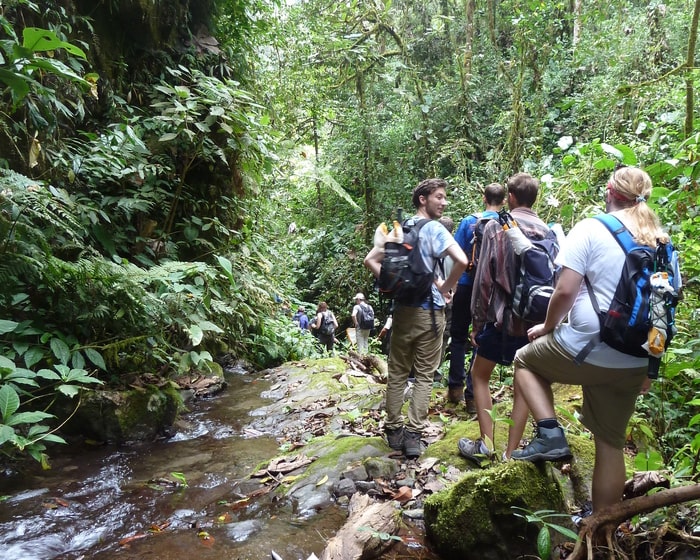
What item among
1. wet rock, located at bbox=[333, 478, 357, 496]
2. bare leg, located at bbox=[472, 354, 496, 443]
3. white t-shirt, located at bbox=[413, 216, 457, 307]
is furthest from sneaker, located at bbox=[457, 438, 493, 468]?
white t-shirt, located at bbox=[413, 216, 457, 307]

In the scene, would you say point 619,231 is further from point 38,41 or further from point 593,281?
point 38,41

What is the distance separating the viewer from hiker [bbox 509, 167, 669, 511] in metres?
2.46

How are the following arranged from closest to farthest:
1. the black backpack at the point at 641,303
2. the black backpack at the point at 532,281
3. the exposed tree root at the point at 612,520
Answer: the exposed tree root at the point at 612,520 < the black backpack at the point at 641,303 < the black backpack at the point at 532,281

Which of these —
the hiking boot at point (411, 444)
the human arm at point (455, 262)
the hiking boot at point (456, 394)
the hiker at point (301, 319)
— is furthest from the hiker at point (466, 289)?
the hiker at point (301, 319)


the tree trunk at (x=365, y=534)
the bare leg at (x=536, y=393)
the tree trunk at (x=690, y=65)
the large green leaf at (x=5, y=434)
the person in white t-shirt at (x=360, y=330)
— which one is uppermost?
the tree trunk at (x=690, y=65)

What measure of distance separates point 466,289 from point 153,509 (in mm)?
3304

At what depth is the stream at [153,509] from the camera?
2.87 m

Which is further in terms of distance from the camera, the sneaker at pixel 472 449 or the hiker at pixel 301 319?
the hiker at pixel 301 319

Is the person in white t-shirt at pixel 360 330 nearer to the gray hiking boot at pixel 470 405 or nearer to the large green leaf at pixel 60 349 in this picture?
the gray hiking boot at pixel 470 405

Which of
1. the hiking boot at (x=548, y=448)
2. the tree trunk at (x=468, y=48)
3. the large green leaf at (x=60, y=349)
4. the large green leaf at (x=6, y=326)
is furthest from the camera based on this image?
the tree trunk at (x=468, y=48)

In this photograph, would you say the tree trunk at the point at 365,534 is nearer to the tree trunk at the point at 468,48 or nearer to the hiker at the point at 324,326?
the hiker at the point at 324,326

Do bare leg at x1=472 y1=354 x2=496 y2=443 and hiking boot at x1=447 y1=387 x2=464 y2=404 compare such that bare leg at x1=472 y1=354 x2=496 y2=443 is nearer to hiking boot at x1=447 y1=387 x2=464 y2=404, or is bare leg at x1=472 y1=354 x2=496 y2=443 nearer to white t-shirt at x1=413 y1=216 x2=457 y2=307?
white t-shirt at x1=413 y1=216 x2=457 y2=307

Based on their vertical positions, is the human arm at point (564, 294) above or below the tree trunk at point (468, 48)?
below

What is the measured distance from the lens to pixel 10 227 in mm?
3742
